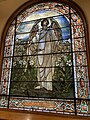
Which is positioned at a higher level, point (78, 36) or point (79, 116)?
point (78, 36)

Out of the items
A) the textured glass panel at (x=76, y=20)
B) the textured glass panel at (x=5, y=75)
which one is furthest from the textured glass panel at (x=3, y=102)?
the textured glass panel at (x=76, y=20)

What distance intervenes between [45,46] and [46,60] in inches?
9.2

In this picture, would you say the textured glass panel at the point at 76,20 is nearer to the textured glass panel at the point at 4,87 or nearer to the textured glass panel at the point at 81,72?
the textured glass panel at the point at 81,72

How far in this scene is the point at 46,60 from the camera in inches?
83.7

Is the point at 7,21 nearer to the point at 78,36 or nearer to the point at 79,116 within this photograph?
the point at 78,36

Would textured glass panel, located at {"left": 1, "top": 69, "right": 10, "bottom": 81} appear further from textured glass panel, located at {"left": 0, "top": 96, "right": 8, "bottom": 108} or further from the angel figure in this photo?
the angel figure

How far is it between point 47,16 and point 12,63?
38.5 inches

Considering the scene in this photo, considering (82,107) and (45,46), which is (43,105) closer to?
(82,107)

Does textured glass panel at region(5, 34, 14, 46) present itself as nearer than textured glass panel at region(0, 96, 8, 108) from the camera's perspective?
No

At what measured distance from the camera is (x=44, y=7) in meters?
2.42

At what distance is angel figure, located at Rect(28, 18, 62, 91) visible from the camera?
206cm

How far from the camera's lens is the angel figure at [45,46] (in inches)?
81.0

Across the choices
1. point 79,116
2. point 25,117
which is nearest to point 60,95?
point 79,116

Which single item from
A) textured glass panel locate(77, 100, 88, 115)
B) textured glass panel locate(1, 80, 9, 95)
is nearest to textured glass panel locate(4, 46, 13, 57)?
textured glass panel locate(1, 80, 9, 95)
